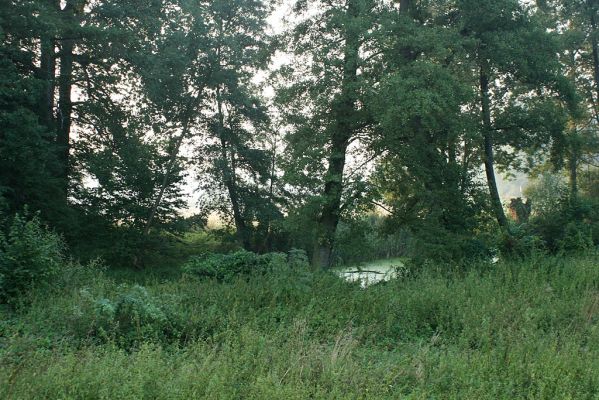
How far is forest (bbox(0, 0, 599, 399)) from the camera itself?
18.7 ft

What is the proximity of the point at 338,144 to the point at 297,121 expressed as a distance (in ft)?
5.11

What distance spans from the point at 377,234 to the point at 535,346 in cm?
1142

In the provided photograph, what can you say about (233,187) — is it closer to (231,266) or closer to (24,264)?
(231,266)

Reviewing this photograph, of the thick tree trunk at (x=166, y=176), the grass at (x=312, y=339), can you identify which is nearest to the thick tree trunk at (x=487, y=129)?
the grass at (x=312, y=339)

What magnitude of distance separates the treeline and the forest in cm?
9

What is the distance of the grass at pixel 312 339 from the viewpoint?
16.2 ft

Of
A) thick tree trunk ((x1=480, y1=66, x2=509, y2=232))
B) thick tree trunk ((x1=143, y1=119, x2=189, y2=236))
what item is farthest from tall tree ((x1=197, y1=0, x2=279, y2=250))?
thick tree trunk ((x1=480, y1=66, x2=509, y2=232))

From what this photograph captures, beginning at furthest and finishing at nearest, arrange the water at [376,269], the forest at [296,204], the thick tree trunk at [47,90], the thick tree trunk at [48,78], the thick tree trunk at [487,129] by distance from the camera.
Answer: the thick tree trunk at [47,90], the thick tree trunk at [48,78], the thick tree trunk at [487,129], the water at [376,269], the forest at [296,204]

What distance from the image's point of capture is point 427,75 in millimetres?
14625

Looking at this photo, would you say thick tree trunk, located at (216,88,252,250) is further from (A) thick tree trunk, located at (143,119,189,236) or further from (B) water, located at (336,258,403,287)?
(B) water, located at (336,258,403,287)

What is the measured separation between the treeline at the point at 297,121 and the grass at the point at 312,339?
4.81 m

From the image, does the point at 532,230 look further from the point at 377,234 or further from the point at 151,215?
the point at 151,215

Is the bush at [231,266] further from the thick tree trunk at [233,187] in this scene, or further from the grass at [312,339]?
the thick tree trunk at [233,187]

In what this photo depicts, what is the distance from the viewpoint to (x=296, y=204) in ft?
62.2
